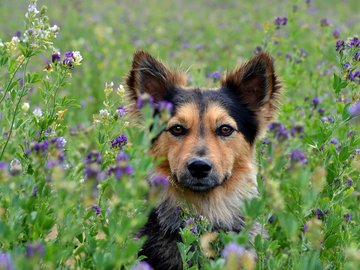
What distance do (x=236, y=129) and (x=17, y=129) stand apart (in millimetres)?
1967

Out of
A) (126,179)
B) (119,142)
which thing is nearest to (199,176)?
(119,142)

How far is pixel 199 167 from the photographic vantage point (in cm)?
402

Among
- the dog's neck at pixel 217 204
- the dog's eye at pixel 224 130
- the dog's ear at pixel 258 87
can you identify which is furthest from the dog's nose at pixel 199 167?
the dog's ear at pixel 258 87

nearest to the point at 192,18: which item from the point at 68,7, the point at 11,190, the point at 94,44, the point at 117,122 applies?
the point at 68,7

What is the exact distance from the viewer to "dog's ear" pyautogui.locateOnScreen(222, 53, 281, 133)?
16.2 feet

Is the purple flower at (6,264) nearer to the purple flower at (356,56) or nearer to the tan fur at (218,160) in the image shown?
the tan fur at (218,160)

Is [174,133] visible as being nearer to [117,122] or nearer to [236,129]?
[236,129]

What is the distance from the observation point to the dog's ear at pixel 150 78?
4.72 m

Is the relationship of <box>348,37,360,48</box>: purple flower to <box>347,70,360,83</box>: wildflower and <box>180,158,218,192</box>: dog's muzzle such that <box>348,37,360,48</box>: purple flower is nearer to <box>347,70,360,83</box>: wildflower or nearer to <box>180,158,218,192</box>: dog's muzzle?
<box>347,70,360,83</box>: wildflower

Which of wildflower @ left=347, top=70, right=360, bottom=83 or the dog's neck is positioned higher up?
wildflower @ left=347, top=70, right=360, bottom=83

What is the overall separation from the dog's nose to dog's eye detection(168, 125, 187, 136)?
0.55 meters

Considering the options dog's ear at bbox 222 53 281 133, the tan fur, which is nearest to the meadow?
the tan fur

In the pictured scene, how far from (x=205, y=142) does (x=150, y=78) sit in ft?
3.07

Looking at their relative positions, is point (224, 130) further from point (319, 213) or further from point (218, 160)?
point (319, 213)
